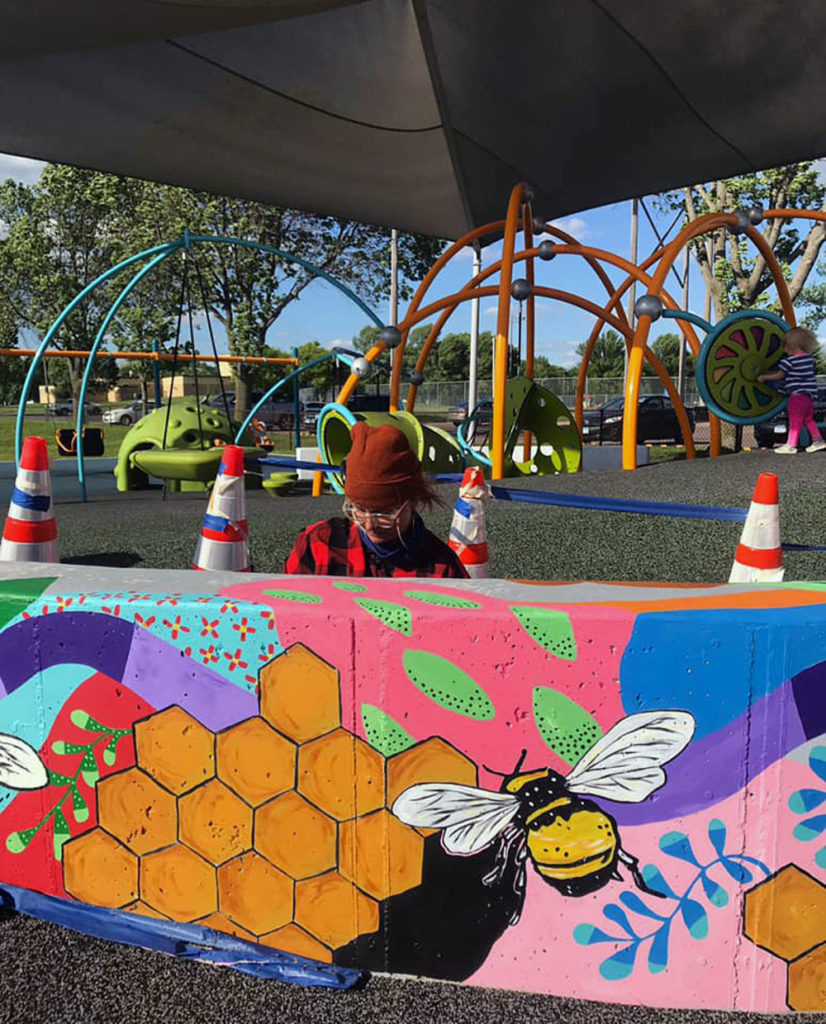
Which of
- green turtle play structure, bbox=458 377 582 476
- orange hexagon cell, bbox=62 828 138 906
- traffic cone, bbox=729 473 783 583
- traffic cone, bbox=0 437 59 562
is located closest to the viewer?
orange hexagon cell, bbox=62 828 138 906

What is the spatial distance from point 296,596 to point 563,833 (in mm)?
825

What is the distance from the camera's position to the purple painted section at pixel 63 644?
188 centimetres

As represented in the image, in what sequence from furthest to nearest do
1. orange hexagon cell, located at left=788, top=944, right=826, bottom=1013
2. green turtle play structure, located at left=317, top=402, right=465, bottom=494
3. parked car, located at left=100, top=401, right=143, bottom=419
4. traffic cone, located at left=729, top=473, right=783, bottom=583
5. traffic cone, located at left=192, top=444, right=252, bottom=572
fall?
parked car, located at left=100, top=401, right=143, bottom=419 → green turtle play structure, located at left=317, top=402, right=465, bottom=494 → traffic cone, located at left=192, top=444, right=252, bottom=572 → traffic cone, located at left=729, top=473, right=783, bottom=583 → orange hexagon cell, located at left=788, top=944, right=826, bottom=1013

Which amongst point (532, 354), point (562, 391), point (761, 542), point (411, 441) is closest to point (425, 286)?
point (532, 354)

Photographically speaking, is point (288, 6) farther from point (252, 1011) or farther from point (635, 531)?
point (252, 1011)

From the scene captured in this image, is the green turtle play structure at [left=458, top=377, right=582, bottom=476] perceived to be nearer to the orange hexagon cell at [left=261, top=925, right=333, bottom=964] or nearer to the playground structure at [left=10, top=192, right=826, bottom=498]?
the playground structure at [left=10, top=192, right=826, bottom=498]

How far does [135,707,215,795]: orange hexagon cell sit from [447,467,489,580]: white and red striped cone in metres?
2.34

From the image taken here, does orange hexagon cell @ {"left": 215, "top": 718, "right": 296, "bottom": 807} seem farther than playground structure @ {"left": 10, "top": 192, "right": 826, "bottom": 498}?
No

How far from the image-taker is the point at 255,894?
1918 mm

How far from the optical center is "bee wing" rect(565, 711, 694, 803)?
66.9 inches

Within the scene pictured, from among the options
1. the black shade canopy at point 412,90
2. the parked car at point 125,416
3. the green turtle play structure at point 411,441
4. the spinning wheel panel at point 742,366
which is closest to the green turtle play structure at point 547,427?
the green turtle play structure at point 411,441

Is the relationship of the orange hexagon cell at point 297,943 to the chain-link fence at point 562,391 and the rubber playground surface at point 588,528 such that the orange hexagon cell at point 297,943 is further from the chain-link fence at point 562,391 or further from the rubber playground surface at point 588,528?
the chain-link fence at point 562,391

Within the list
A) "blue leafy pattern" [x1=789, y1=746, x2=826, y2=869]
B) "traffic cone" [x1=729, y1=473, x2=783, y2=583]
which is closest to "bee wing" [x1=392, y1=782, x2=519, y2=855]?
"blue leafy pattern" [x1=789, y1=746, x2=826, y2=869]

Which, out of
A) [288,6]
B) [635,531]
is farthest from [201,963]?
[288,6]
